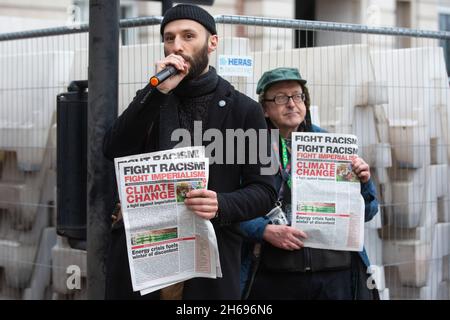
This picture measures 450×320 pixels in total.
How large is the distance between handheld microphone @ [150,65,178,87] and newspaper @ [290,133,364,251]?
108 cm

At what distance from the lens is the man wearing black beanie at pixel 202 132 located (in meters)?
3.19

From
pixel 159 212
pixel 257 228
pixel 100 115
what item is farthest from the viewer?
pixel 257 228

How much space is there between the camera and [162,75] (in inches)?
120

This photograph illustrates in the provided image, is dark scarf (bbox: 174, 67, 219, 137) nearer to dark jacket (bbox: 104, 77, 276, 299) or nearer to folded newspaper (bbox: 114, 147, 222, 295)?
dark jacket (bbox: 104, 77, 276, 299)

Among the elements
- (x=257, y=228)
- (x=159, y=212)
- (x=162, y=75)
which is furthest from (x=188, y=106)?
(x=257, y=228)

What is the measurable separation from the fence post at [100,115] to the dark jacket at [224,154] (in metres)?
0.12

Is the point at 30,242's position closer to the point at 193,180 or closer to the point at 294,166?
the point at 294,166

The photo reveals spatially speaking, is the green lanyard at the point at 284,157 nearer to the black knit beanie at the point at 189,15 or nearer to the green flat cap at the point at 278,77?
the green flat cap at the point at 278,77

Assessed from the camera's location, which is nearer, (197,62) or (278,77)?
(197,62)

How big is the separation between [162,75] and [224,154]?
0.44m

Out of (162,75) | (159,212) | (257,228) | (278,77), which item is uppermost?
(278,77)

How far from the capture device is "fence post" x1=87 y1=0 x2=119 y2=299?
3438 mm

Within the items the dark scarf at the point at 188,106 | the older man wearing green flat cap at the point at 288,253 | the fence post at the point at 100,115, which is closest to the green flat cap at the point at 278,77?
the older man wearing green flat cap at the point at 288,253

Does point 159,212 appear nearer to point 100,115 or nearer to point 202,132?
point 202,132
